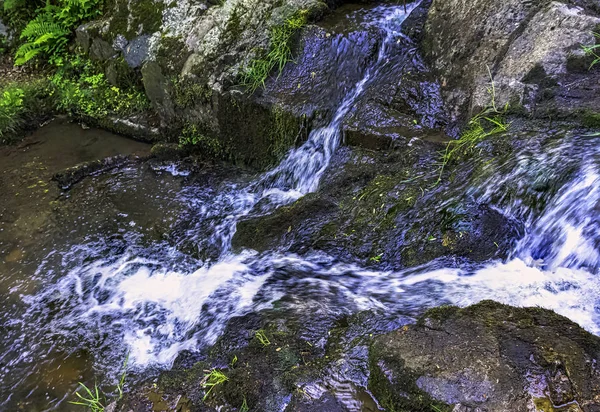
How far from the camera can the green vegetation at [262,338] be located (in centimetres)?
297

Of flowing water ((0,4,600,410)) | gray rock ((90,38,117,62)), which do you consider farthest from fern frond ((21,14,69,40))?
flowing water ((0,4,600,410))

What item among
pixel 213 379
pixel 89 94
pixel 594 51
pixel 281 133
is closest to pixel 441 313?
pixel 213 379

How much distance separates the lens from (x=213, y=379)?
285 centimetres

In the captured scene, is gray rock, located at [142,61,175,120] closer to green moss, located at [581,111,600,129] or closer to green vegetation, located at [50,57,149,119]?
green vegetation, located at [50,57,149,119]

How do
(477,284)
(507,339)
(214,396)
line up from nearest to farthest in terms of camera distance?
(507,339), (214,396), (477,284)

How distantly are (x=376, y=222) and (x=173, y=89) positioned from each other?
12.7 feet

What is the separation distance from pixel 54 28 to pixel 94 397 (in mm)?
6632

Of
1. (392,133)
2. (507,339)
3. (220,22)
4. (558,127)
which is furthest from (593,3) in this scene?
(220,22)

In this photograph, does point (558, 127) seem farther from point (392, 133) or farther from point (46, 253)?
point (46, 253)

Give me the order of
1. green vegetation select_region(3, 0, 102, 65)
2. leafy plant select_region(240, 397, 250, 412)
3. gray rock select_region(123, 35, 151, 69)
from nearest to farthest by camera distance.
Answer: leafy plant select_region(240, 397, 250, 412) → gray rock select_region(123, 35, 151, 69) → green vegetation select_region(3, 0, 102, 65)

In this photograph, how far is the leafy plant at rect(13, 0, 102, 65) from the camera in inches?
291

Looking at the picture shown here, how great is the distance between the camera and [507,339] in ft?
7.82

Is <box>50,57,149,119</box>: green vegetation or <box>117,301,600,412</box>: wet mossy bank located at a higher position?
<box>50,57,149,119</box>: green vegetation

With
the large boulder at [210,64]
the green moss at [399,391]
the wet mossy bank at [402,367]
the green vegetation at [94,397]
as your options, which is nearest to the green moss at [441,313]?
the wet mossy bank at [402,367]
